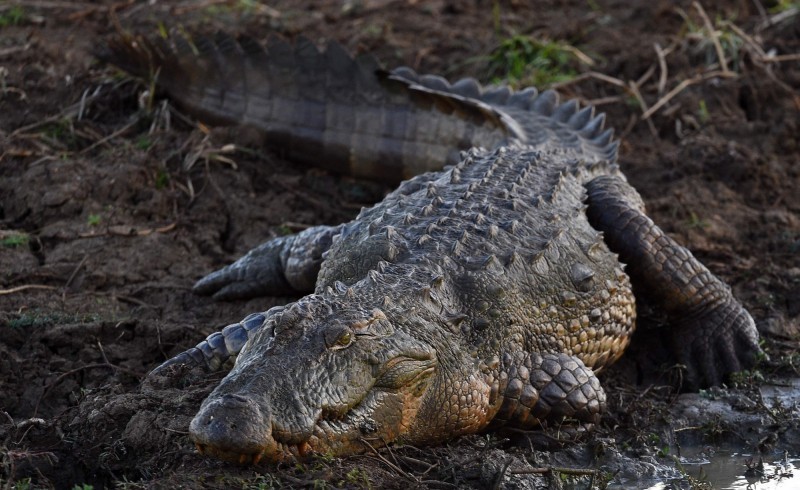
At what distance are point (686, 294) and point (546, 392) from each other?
123 centimetres

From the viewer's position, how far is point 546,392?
166 inches

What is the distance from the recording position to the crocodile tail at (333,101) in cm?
662

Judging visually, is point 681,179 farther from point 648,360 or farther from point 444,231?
point 444,231

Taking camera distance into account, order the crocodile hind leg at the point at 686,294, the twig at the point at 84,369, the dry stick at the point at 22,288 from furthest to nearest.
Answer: the dry stick at the point at 22,288 < the crocodile hind leg at the point at 686,294 < the twig at the point at 84,369

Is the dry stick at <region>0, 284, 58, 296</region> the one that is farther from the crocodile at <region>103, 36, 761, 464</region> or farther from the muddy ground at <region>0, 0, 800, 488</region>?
the crocodile at <region>103, 36, 761, 464</region>

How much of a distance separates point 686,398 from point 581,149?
69.4 inches

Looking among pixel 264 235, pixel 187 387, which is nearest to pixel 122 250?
pixel 264 235

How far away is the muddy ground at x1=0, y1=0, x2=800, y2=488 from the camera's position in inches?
151

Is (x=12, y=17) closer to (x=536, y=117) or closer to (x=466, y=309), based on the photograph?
(x=536, y=117)

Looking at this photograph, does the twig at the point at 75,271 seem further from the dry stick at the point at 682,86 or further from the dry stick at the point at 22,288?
the dry stick at the point at 682,86

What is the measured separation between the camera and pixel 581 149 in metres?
6.08

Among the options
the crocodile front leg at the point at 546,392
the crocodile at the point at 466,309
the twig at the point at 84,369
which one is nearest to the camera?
the crocodile at the point at 466,309

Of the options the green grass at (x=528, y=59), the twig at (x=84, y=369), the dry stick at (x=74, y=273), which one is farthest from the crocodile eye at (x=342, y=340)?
the green grass at (x=528, y=59)

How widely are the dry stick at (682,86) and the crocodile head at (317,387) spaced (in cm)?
454
